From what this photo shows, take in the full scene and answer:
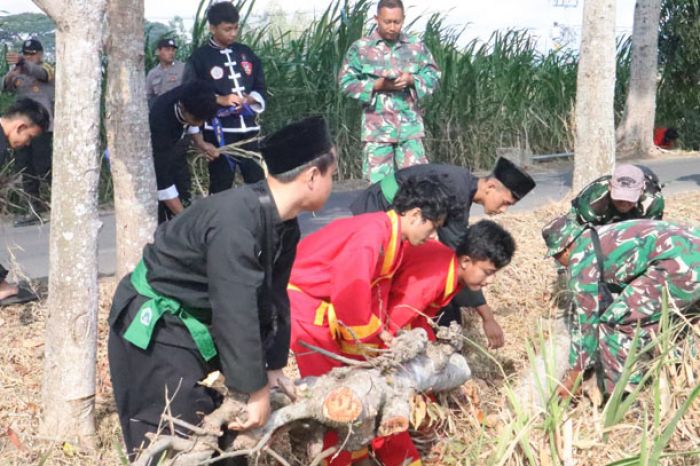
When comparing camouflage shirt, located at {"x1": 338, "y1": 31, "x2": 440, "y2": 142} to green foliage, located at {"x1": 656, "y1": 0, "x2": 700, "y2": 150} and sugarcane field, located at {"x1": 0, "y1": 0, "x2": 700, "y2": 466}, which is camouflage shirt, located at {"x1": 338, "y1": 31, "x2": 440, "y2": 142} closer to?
sugarcane field, located at {"x1": 0, "y1": 0, "x2": 700, "y2": 466}

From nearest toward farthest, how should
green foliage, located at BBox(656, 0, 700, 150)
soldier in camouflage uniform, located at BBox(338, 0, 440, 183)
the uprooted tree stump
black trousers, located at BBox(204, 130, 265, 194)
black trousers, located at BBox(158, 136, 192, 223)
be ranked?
the uprooted tree stump → black trousers, located at BBox(158, 136, 192, 223) → black trousers, located at BBox(204, 130, 265, 194) → soldier in camouflage uniform, located at BBox(338, 0, 440, 183) → green foliage, located at BBox(656, 0, 700, 150)

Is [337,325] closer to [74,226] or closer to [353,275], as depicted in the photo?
[353,275]

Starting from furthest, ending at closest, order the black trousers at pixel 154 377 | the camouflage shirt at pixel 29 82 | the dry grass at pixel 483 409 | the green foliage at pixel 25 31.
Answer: the green foliage at pixel 25 31 < the camouflage shirt at pixel 29 82 < the dry grass at pixel 483 409 < the black trousers at pixel 154 377

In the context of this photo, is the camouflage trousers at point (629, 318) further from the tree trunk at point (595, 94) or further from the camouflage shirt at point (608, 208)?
the tree trunk at point (595, 94)

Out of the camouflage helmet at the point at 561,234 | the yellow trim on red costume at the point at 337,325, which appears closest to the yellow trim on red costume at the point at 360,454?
the yellow trim on red costume at the point at 337,325

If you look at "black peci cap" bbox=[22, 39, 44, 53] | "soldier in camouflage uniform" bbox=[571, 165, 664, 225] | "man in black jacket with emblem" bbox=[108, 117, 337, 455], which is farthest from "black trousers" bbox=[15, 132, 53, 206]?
"man in black jacket with emblem" bbox=[108, 117, 337, 455]

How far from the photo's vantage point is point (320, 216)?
9.09 metres

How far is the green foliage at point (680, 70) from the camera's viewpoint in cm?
1658

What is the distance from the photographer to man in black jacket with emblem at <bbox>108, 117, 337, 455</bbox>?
2895 mm

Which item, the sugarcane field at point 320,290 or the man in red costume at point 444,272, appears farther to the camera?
the man in red costume at point 444,272

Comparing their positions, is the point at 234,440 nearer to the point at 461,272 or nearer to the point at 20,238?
the point at 461,272

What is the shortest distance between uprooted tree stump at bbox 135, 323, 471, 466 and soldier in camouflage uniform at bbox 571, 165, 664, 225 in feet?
6.61

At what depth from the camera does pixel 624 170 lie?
5773 mm

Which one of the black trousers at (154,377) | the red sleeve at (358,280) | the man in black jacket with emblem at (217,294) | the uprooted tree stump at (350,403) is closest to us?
the man in black jacket with emblem at (217,294)
